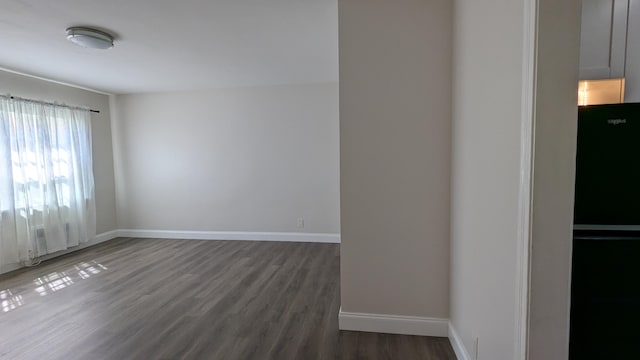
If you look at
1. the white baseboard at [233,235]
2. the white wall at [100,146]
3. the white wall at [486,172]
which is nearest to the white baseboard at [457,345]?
the white wall at [486,172]

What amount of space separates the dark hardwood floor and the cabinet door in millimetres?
1941

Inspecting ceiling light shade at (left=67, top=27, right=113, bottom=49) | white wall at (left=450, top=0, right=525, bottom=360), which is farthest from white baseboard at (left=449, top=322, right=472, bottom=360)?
ceiling light shade at (left=67, top=27, right=113, bottom=49)

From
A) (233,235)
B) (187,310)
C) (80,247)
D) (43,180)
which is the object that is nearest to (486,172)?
(187,310)

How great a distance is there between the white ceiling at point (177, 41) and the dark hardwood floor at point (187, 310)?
244 cm

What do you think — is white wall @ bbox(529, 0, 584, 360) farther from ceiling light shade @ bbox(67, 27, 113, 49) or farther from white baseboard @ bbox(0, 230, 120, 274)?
white baseboard @ bbox(0, 230, 120, 274)

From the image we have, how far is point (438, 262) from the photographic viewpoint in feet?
Result: 7.11

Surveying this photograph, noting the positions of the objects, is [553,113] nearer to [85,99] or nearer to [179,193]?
[179,193]

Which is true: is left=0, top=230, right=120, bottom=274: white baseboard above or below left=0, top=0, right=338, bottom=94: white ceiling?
below

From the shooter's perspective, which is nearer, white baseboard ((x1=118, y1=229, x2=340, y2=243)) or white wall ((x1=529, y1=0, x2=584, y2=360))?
white wall ((x1=529, y1=0, x2=584, y2=360))

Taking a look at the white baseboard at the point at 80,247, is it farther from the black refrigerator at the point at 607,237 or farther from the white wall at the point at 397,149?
the black refrigerator at the point at 607,237

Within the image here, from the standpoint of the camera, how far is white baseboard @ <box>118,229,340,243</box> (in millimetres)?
4809

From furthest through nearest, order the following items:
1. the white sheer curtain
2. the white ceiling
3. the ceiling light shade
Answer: the white sheer curtain < the ceiling light shade < the white ceiling

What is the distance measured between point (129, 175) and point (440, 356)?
542 centimetres

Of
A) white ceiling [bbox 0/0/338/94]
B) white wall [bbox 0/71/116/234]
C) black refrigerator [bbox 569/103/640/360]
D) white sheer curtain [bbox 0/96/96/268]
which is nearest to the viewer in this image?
black refrigerator [bbox 569/103/640/360]
